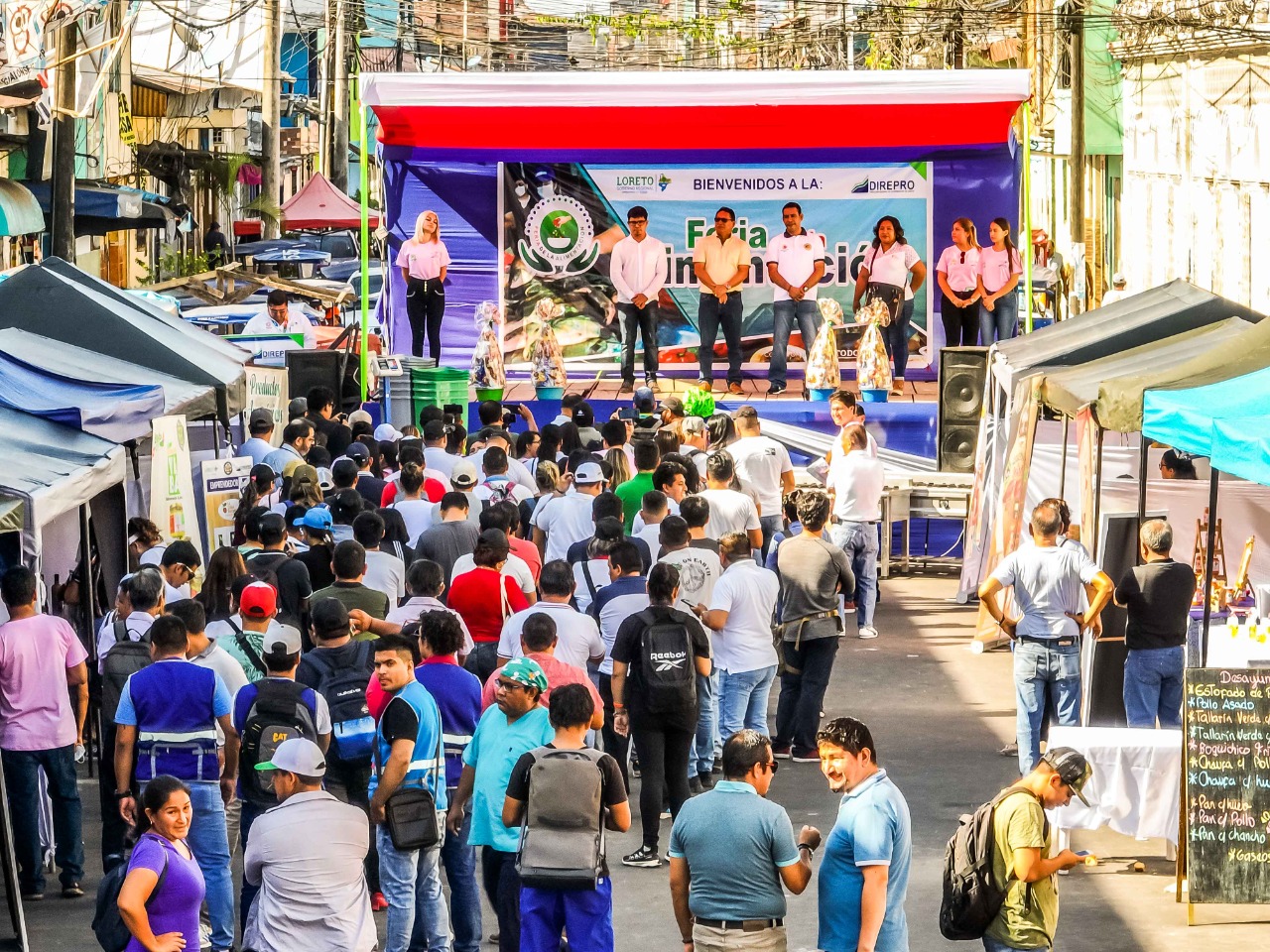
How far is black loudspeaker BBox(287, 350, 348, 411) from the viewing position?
19.5 m

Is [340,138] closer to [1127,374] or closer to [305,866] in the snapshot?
[1127,374]

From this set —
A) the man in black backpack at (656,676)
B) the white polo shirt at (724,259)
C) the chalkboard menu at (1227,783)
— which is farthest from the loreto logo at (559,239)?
the chalkboard menu at (1227,783)

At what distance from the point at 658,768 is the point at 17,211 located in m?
13.8

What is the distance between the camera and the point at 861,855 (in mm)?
6117

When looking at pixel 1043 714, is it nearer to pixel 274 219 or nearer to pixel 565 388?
pixel 565 388

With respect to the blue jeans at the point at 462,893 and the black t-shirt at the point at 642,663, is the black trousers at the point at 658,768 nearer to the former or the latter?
the black t-shirt at the point at 642,663

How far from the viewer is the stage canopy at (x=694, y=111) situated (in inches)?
801

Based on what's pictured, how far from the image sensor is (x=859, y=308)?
70.0 ft

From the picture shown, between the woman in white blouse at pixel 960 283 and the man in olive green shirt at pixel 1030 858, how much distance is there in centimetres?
1427

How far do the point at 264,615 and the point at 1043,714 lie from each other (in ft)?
14.6

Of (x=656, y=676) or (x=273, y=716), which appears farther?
(x=656, y=676)

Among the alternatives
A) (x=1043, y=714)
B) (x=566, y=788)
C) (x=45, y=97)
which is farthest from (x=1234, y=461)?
(x=45, y=97)

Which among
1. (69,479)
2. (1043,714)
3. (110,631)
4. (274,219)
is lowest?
(1043,714)

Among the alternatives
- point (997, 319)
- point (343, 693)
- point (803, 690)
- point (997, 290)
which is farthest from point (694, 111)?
point (343, 693)
